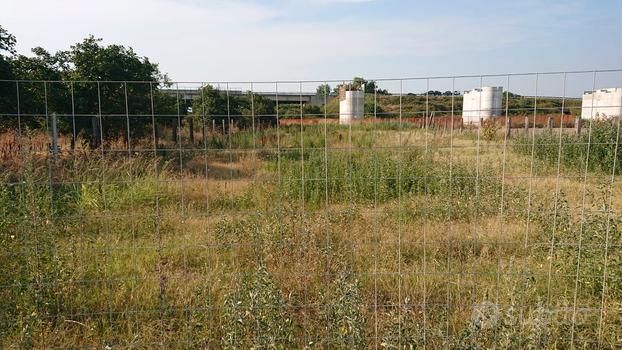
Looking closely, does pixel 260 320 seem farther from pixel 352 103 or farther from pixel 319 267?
pixel 352 103

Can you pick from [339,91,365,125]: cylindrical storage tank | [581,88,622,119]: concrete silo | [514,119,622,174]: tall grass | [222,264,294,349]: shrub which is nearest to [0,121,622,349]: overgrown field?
[222,264,294,349]: shrub

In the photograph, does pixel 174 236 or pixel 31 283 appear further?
pixel 174 236

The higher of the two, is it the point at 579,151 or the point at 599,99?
the point at 599,99

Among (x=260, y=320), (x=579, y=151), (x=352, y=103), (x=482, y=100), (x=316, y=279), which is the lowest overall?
(x=316, y=279)

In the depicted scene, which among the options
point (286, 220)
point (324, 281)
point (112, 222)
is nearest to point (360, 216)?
point (286, 220)

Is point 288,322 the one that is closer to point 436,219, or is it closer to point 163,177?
point 436,219

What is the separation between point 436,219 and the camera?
5227 millimetres

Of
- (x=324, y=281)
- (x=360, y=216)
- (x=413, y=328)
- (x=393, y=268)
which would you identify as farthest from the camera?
(x=360, y=216)

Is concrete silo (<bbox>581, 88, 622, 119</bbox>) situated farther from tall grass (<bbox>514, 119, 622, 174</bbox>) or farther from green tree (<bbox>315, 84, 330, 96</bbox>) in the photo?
green tree (<bbox>315, 84, 330, 96</bbox>)

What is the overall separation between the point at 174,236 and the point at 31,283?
185 cm

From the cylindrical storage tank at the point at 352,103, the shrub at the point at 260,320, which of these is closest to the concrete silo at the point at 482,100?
the cylindrical storage tank at the point at 352,103

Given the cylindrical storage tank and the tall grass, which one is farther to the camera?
the tall grass

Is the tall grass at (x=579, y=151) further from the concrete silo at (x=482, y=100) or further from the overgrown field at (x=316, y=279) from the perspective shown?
the concrete silo at (x=482, y=100)

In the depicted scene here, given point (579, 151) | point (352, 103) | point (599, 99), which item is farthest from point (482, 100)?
point (579, 151)
